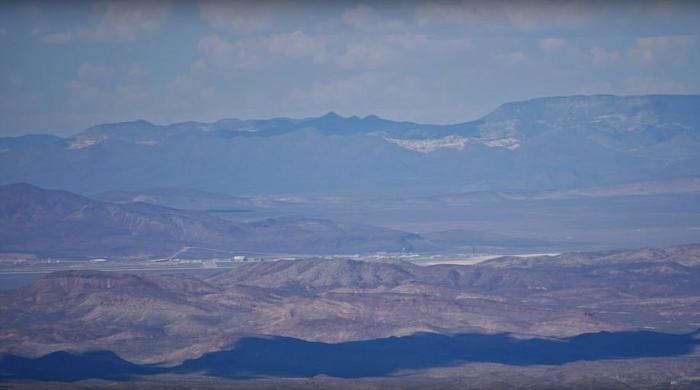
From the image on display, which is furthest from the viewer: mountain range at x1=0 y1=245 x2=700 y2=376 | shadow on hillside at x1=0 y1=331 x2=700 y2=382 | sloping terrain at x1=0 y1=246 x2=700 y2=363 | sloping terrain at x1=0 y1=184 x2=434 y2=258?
sloping terrain at x1=0 y1=184 x2=434 y2=258

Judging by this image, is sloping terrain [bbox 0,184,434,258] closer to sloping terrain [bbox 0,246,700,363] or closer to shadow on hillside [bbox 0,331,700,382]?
sloping terrain [bbox 0,246,700,363]

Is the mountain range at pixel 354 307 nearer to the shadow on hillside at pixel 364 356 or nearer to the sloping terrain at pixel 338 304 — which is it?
the sloping terrain at pixel 338 304

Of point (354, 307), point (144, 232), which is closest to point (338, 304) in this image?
point (354, 307)

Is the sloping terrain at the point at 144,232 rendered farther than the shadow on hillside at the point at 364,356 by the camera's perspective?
Yes

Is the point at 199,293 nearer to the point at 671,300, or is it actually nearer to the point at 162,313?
the point at 162,313

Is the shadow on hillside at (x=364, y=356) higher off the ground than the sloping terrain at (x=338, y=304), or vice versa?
the sloping terrain at (x=338, y=304)

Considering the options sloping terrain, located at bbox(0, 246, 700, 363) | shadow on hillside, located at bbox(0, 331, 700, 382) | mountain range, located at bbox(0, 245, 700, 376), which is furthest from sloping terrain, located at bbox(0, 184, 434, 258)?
shadow on hillside, located at bbox(0, 331, 700, 382)

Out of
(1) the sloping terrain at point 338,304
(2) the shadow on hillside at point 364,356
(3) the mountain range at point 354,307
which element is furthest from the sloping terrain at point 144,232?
(2) the shadow on hillside at point 364,356

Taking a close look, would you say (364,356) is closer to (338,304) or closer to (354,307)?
(338,304)
